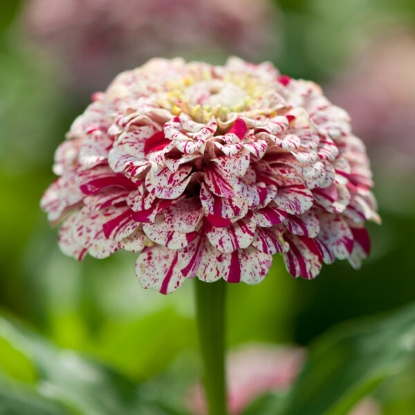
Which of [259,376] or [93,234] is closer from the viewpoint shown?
[93,234]

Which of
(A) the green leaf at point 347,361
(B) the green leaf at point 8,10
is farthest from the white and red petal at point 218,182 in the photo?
(B) the green leaf at point 8,10

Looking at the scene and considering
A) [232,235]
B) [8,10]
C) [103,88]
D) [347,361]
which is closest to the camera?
[232,235]

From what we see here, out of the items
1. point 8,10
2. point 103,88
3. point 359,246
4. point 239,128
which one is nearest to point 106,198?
point 239,128

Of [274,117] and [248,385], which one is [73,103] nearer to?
[248,385]

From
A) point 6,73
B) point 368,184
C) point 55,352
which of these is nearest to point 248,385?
point 55,352

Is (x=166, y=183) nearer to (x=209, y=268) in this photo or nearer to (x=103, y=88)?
(x=209, y=268)

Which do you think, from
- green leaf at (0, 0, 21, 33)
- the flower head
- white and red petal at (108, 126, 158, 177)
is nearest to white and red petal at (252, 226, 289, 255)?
white and red petal at (108, 126, 158, 177)

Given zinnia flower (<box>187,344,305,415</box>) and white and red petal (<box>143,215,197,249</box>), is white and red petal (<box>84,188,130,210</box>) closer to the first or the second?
white and red petal (<box>143,215,197,249</box>)
